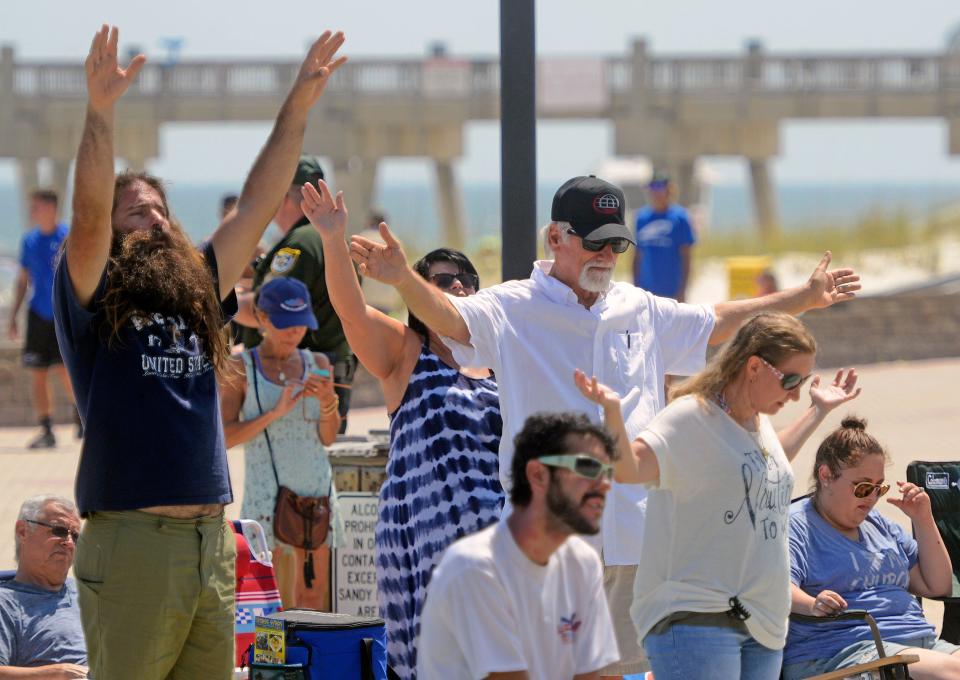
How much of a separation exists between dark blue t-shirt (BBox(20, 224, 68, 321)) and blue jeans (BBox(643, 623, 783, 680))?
28.4 feet

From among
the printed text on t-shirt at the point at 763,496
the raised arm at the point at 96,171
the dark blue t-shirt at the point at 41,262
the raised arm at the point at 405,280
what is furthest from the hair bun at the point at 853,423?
the dark blue t-shirt at the point at 41,262

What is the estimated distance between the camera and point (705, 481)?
4375 mm

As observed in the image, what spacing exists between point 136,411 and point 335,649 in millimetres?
1373

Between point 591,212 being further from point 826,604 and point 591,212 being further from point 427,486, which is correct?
point 826,604

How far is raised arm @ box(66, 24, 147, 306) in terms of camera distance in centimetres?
370

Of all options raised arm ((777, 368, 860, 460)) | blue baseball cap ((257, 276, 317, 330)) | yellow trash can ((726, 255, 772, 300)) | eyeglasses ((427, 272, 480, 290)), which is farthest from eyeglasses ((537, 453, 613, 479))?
yellow trash can ((726, 255, 772, 300))

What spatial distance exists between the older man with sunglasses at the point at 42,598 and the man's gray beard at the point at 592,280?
197cm

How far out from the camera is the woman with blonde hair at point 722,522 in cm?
434

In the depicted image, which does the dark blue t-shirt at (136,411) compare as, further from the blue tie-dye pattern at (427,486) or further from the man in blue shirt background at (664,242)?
the man in blue shirt background at (664,242)

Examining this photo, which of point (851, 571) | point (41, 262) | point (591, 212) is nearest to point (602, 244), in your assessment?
point (591, 212)

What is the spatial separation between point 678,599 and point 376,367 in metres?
1.20

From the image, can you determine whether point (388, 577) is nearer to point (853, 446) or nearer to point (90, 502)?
point (90, 502)

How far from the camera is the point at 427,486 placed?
4.82 metres

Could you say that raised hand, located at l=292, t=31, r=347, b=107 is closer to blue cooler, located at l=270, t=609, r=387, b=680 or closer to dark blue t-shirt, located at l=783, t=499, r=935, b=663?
blue cooler, located at l=270, t=609, r=387, b=680
